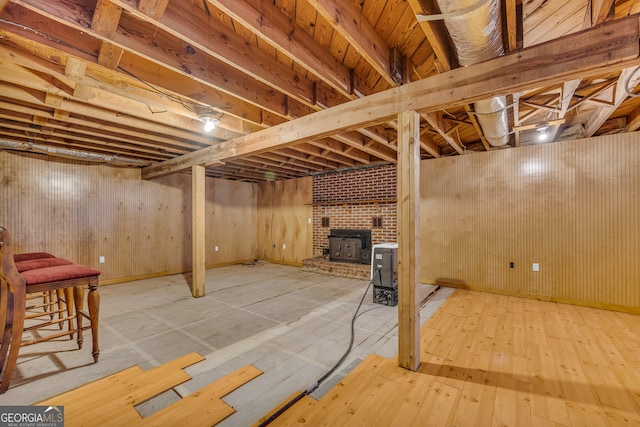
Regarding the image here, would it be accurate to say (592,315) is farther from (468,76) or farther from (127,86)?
(127,86)

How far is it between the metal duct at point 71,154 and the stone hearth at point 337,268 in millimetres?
3905

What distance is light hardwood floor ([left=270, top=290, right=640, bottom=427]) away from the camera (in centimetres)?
166

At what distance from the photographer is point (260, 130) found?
353 centimetres

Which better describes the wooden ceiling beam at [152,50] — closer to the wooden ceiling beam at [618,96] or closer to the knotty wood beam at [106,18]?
the knotty wood beam at [106,18]

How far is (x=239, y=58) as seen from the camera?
6.43 ft

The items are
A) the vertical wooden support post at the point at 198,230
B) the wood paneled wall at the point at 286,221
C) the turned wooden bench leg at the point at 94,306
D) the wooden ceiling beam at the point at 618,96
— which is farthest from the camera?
the wood paneled wall at the point at 286,221

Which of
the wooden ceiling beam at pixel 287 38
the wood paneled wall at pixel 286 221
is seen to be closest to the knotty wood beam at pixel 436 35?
the wooden ceiling beam at pixel 287 38

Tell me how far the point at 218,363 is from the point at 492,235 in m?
4.35

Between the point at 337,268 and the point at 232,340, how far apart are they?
325 centimetres

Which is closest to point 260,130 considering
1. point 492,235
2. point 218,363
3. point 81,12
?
point 81,12

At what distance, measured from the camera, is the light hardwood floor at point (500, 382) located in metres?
1.66

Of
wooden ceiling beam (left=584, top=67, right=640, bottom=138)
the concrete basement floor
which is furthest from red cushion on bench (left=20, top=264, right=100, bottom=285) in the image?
wooden ceiling beam (left=584, top=67, right=640, bottom=138)

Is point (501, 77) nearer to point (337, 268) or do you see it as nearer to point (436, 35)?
point (436, 35)

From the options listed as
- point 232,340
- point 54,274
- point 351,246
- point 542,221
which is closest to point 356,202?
point 351,246
